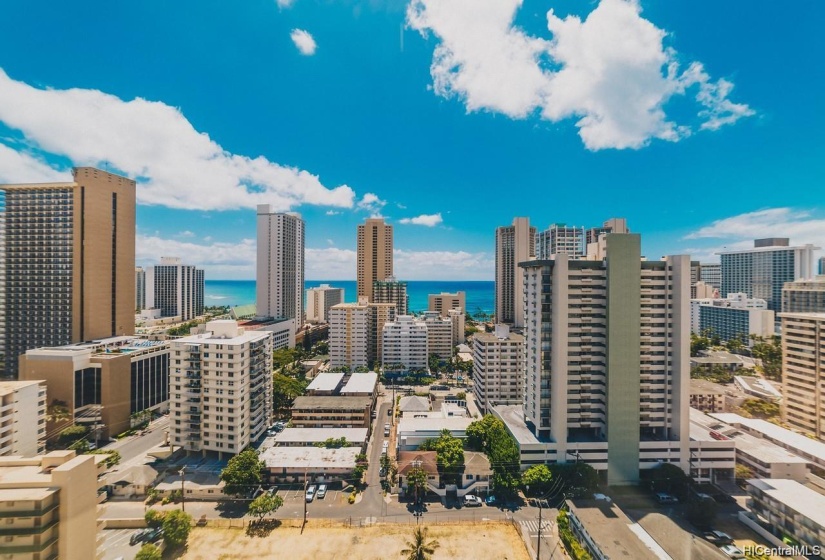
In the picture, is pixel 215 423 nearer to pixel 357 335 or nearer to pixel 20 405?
pixel 20 405

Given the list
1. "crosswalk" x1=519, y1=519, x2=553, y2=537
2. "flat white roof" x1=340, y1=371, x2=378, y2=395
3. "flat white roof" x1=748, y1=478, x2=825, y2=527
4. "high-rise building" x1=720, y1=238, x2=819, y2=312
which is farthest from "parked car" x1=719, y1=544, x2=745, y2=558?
"high-rise building" x1=720, y1=238, x2=819, y2=312

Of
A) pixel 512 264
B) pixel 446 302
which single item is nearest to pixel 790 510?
pixel 512 264

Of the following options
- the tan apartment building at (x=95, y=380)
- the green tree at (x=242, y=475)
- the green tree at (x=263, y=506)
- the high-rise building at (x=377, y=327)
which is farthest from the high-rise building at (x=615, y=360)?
the high-rise building at (x=377, y=327)

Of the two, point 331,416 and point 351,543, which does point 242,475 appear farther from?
point 331,416

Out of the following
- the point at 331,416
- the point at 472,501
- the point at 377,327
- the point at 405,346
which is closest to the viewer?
the point at 472,501

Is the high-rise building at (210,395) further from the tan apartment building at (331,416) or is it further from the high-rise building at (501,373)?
the high-rise building at (501,373)

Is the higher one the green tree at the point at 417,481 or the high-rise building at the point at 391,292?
the high-rise building at the point at 391,292
